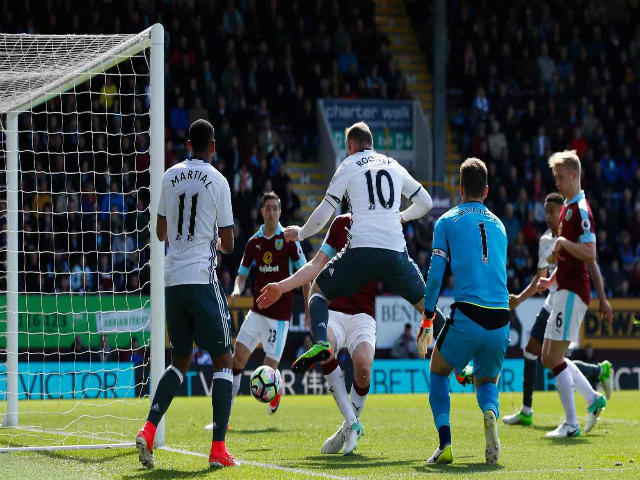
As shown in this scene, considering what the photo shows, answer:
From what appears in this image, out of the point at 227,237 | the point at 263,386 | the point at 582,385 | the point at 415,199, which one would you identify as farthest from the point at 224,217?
the point at 582,385

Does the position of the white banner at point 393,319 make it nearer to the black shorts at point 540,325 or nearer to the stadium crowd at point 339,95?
the stadium crowd at point 339,95

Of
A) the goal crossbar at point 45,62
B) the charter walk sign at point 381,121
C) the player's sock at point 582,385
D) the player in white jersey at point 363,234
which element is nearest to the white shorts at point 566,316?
the player's sock at point 582,385

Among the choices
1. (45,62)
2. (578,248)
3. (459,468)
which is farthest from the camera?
(45,62)

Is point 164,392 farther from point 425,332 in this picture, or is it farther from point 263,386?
point 425,332

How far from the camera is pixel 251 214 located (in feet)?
73.5

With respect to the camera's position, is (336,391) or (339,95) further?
(339,95)

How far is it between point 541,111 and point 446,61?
9.29 feet

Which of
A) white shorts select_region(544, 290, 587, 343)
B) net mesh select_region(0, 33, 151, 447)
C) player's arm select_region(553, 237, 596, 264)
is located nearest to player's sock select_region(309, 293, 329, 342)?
net mesh select_region(0, 33, 151, 447)

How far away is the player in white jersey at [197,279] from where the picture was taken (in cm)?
778

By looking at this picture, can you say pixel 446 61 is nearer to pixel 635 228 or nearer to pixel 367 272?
pixel 635 228

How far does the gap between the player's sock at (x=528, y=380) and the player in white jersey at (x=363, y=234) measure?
401cm

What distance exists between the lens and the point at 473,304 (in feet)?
25.5

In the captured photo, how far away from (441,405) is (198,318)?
1833 mm

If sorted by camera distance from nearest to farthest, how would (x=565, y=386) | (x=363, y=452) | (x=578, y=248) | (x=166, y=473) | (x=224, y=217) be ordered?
(x=166, y=473)
(x=224, y=217)
(x=363, y=452)
(x=578, y=248)
(x=565, y=386)
